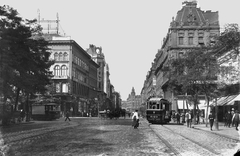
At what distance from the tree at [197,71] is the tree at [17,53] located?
1617 cm

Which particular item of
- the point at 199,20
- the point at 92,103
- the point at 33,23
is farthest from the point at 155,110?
the point at 92,103

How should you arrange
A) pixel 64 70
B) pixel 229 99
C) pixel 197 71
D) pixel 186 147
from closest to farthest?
pixel 186 147 < pixel 229 99 < pixel 197 71 < pixel 64 70

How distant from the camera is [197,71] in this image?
43000 mm

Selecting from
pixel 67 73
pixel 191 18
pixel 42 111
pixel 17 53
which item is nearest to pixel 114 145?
pixel 17 53

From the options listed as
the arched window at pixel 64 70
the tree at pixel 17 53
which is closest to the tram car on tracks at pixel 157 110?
the tree at pixel 17 53

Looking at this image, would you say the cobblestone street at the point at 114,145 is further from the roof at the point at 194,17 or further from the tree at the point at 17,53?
the roof at the point at 194,17

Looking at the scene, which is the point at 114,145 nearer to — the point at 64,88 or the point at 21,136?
the point at 21,136

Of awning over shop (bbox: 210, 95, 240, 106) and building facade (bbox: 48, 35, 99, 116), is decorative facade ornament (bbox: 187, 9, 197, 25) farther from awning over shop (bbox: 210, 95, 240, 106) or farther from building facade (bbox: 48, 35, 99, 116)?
awning over shop (bbox: 210, 95, 240, 106)

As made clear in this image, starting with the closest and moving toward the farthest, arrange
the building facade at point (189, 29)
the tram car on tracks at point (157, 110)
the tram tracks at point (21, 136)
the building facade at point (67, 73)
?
1. the tram tracks at point (21, 136)
2. the tram car on tracks at point (157, 110)
3. the building facade at point (189, 29)
4. the building facade at point (67, 73)

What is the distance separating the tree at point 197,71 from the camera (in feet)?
136

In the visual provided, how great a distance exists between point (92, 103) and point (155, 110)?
71.1 m

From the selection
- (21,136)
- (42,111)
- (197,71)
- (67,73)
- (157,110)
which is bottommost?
(21,136)

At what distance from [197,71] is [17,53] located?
19222 mm

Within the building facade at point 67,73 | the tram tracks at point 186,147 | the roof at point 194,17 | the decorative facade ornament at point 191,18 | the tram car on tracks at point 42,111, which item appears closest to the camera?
the tram tracks at point 186,147
